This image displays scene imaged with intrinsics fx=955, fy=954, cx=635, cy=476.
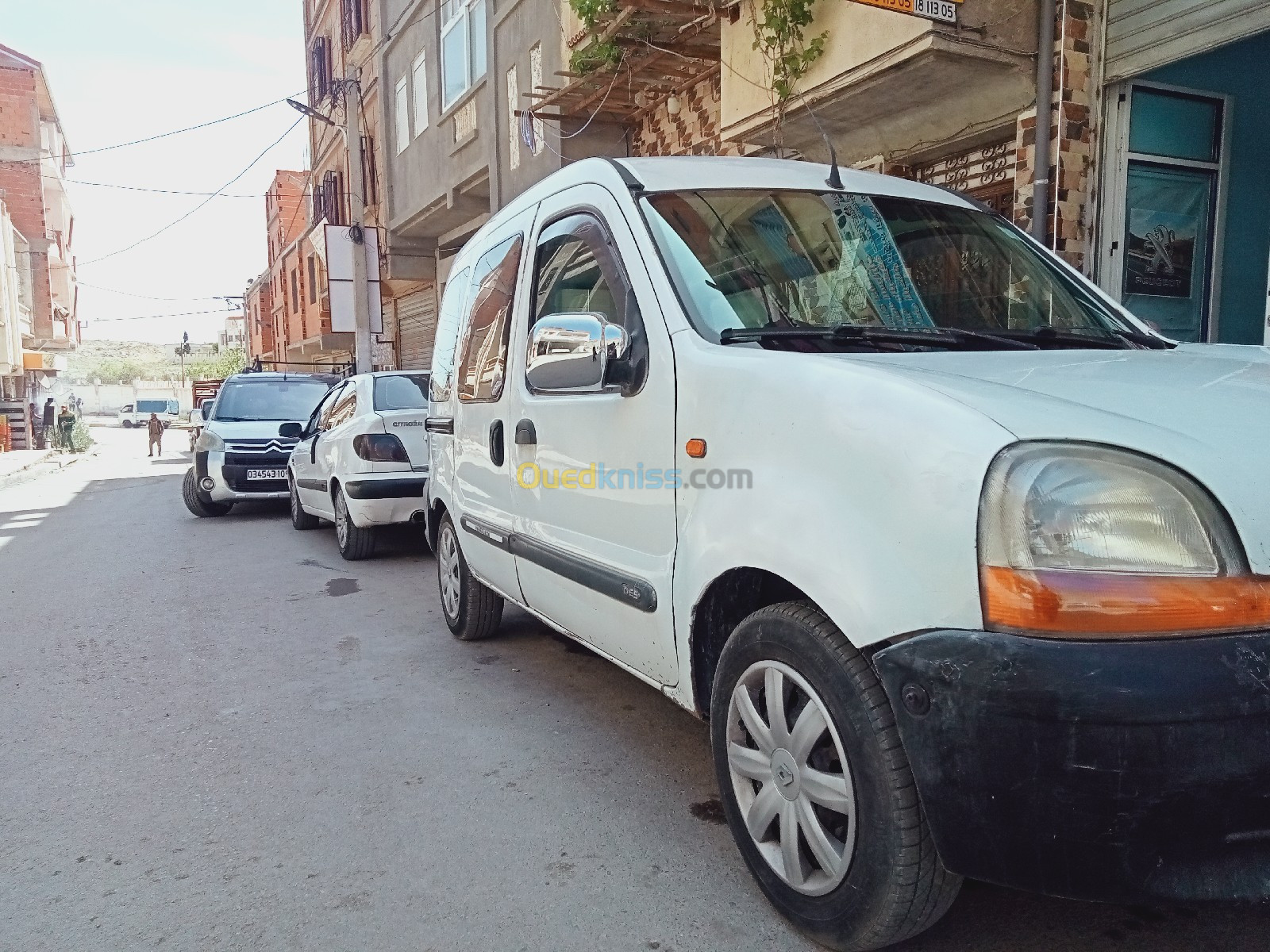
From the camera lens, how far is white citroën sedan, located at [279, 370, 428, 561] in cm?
742

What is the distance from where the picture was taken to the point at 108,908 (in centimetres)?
247

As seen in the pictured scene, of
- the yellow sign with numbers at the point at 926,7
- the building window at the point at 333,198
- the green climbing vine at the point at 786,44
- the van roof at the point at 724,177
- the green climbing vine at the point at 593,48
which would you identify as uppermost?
the building window at the point at 333,198

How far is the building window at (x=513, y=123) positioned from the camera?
1280 cm

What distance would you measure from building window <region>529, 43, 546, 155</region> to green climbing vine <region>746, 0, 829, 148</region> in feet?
15.0

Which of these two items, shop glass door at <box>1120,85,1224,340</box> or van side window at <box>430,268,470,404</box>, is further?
shop glass door at <box>1120,85,1224,340</box>

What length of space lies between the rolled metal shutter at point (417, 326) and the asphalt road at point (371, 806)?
16825mm

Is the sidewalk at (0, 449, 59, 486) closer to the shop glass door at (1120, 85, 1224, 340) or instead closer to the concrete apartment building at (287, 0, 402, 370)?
the concrete apartment building at (287, 0, 402, 370)

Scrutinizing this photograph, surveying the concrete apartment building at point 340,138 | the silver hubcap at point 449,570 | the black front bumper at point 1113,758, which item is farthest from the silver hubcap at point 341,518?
the concrete apartment building at point 340,138

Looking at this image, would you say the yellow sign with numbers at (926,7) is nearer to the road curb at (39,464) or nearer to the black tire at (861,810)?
the black tire at (861,810)

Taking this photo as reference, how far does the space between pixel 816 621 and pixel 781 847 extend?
0.60 m

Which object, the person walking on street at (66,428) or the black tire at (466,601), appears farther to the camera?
the person walking on street at (66,428)

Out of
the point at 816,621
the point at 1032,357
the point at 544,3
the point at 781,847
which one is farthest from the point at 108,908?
the point at 544,3

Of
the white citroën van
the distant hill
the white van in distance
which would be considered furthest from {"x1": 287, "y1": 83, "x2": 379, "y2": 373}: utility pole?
the distant hill

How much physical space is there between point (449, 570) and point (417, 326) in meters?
19.8
